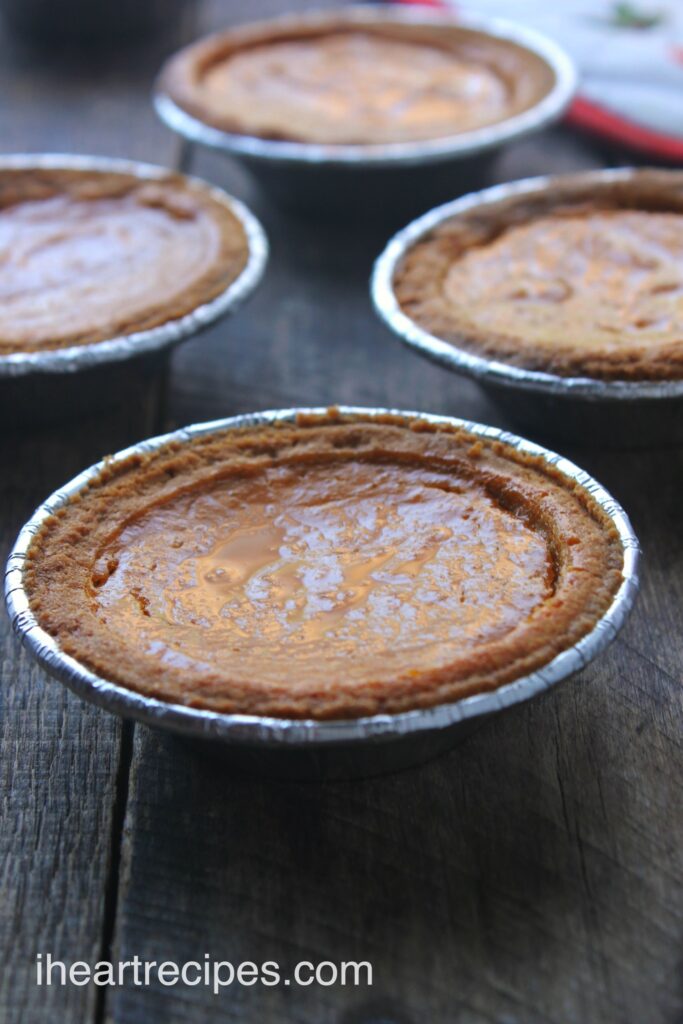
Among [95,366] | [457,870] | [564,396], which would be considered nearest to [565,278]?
[564,396]

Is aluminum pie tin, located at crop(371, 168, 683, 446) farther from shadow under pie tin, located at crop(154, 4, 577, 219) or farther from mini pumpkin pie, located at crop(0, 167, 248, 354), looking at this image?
shadow under pie tin, located at crop(154, 4, 577, 219)

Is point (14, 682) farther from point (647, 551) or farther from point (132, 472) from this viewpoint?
point (647, 551)

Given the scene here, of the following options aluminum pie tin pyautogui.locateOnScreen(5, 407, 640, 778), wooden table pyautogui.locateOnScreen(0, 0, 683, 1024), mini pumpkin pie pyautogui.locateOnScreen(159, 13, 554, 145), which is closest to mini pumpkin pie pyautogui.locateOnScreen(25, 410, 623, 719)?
aluminum pie tin pyautogui.locateOnScreen(5, 407, 640, 778)

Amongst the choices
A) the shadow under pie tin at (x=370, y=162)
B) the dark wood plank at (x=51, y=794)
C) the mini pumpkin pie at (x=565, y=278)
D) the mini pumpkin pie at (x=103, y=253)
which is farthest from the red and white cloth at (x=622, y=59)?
the dark wood plank at (x=51, y=794)

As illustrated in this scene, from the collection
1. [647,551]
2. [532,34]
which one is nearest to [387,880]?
[647,551]

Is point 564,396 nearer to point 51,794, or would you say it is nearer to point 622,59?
point 51,794
